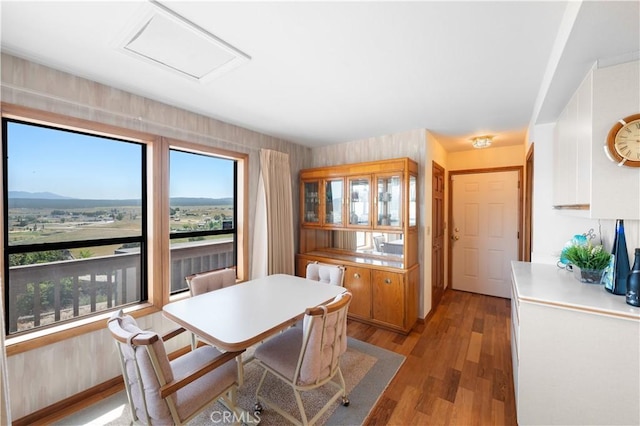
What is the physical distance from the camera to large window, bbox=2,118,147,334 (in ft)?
5.98

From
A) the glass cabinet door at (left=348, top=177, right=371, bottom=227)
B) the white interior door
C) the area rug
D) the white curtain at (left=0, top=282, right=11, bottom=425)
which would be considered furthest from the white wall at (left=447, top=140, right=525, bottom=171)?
the white curtain at (left=0, top=282, right=11, bottom=425)

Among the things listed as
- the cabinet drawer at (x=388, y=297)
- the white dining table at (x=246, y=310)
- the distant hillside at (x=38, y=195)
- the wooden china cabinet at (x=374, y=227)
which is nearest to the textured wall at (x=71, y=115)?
the distant hillside at (x=38, y=195)

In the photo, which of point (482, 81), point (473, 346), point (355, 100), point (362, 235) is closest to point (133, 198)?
point (355, 100)

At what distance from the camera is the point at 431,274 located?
347 centimetres

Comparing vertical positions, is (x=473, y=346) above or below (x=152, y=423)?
below

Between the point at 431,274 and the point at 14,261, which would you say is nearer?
the point at 14,261

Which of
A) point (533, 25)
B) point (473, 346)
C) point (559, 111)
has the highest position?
point (533, 25)

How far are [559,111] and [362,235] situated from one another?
2484mm

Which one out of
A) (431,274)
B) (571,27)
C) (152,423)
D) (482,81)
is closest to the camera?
(571,27)

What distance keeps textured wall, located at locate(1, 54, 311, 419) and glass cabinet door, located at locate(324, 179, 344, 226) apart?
6.22ft

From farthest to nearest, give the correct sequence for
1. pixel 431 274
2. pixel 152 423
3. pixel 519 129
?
1. pixel 431 274
2. pixel 519 129
3. pixel 152 423

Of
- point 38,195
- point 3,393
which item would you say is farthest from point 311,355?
point 38,195

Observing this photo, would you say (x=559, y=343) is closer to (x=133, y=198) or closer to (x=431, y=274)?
(x=431, y=274)

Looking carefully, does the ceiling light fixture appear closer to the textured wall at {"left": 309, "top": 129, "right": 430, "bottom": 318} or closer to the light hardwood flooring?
the textured wall at {"left": 309, "top": 129, "right": 430, "bottom": 318}
